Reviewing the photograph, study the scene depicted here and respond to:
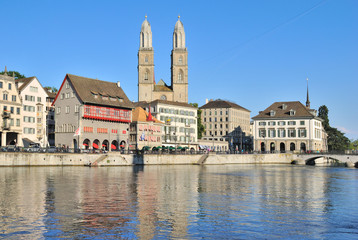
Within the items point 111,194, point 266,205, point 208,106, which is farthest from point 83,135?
point 208,106

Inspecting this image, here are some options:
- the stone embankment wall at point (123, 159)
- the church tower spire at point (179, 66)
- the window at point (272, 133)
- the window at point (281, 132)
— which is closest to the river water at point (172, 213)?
the stone embankment wall at point (123, 159)

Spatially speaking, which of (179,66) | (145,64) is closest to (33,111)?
(145,64)

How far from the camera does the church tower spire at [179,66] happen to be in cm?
13925

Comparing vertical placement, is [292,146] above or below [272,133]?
below

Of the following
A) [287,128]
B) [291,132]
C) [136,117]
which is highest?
[136,117]

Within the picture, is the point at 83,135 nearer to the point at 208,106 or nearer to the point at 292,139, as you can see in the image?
the point at 292,139

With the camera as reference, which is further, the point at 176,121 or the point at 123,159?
the point at 176,121

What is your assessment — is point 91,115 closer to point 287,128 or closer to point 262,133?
point 262,133

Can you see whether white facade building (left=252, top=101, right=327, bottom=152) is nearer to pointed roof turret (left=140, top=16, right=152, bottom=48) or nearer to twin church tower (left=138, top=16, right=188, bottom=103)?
twin church tower (left=138, top=16, right=188, bottom=103)

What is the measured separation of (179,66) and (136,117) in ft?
154

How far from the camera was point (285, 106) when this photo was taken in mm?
123750

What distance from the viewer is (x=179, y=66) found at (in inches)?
5556

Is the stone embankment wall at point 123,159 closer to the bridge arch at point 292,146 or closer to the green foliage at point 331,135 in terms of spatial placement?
the bridge arch at point 292,146

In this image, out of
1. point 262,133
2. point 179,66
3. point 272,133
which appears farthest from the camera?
point 179,66
